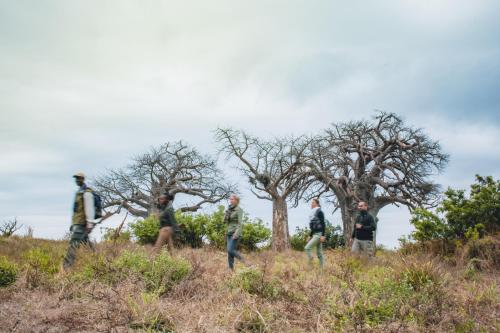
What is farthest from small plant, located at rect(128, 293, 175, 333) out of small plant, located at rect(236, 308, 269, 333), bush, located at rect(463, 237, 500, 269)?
bush, located at rect(463, 237, 500, 269)

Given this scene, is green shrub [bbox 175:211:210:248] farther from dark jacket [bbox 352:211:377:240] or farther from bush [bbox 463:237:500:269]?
bush [bbox 463:237:500:269]

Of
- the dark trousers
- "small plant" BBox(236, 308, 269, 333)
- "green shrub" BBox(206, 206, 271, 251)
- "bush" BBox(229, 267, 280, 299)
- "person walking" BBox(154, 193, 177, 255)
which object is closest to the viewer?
"small plant" BBox(236, 308, 269, 333)

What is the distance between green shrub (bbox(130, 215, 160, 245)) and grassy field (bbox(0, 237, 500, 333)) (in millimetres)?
10987

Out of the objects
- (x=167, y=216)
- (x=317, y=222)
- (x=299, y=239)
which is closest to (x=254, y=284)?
(x=167, y=216)

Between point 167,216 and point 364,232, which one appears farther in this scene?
point 364,232

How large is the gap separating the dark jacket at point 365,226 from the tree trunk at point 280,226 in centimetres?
1003

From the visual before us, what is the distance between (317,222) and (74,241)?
574cm

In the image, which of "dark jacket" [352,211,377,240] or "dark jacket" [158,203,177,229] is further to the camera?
"dark jacket" [352,211,377,240]

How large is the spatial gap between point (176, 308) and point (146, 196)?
29298mm

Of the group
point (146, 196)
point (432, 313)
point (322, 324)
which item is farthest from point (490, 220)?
point (146, 196)

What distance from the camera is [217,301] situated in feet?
19.4

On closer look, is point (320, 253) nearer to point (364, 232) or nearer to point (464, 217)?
point (364, 232)

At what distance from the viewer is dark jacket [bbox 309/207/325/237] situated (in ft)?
35.6

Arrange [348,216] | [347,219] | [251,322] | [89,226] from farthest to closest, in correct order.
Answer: [348,216] < [347,219] < [89,226] < [251,322]
